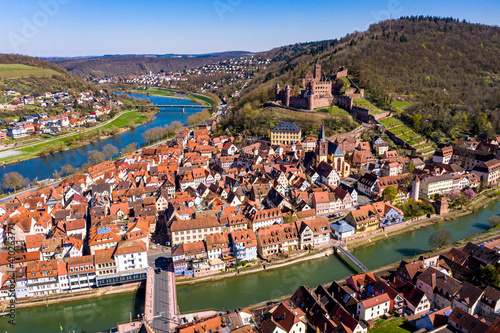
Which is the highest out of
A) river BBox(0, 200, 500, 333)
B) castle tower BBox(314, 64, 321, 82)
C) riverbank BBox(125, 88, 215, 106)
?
castle tower BBox(314, 64, 321, 82)

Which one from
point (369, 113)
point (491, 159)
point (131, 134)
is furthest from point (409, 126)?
point (131, 134)

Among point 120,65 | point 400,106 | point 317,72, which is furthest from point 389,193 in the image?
point 120,65

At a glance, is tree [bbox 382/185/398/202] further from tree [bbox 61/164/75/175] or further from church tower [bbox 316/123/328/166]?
tree [bbox 61/164/75/175]

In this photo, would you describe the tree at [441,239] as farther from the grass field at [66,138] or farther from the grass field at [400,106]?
the grass field at [66,138]

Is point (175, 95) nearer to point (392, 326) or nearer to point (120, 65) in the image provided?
point (120, 65)

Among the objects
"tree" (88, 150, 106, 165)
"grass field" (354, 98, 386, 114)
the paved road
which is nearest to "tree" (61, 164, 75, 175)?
"tree" (88, 150, 106, 165)
